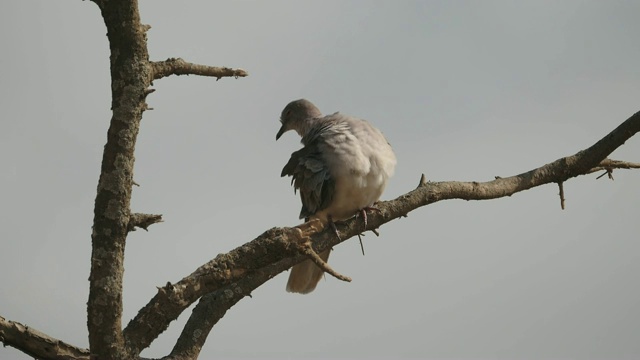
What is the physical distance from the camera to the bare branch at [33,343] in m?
4.30

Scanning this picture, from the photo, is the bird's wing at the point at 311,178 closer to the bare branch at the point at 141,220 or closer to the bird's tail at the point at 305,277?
the bird's tail at the point at 305,277

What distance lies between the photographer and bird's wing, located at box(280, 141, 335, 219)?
6.62m

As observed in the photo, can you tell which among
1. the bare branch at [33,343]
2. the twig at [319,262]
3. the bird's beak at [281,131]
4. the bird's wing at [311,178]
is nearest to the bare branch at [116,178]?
the bare branch at [33,343]

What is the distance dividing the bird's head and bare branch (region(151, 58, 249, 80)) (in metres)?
3.32

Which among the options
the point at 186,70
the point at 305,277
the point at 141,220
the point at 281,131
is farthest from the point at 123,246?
the point at 281,131

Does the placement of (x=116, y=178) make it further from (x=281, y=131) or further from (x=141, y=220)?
(x=281, y=131)

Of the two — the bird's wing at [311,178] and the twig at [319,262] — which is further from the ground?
the bird's wing at [311,178]

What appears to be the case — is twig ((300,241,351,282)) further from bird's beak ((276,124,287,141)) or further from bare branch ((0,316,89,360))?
bird's beak ((276,124,287,141))

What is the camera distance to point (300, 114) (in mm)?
8172

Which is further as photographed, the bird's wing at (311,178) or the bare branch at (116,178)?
the bird's wing at (311,178)

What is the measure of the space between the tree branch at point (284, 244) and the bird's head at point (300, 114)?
2.18 m

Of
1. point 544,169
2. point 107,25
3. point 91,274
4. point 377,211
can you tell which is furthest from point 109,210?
point 544,169

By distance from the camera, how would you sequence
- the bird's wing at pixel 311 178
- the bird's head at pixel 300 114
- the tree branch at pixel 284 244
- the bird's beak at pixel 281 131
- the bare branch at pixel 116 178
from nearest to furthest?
1. the bare branch at pixel 116 178
2. the tree branch at pixel 284 244
3. the bird's wing at pixel 311 178
4. the bird's head at pixel 300 114
5. the bird's beak at pixel 281 131

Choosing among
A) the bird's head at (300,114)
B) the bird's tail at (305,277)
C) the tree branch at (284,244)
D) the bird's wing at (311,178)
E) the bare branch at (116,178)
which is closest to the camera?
the bare branch at (116,178)
